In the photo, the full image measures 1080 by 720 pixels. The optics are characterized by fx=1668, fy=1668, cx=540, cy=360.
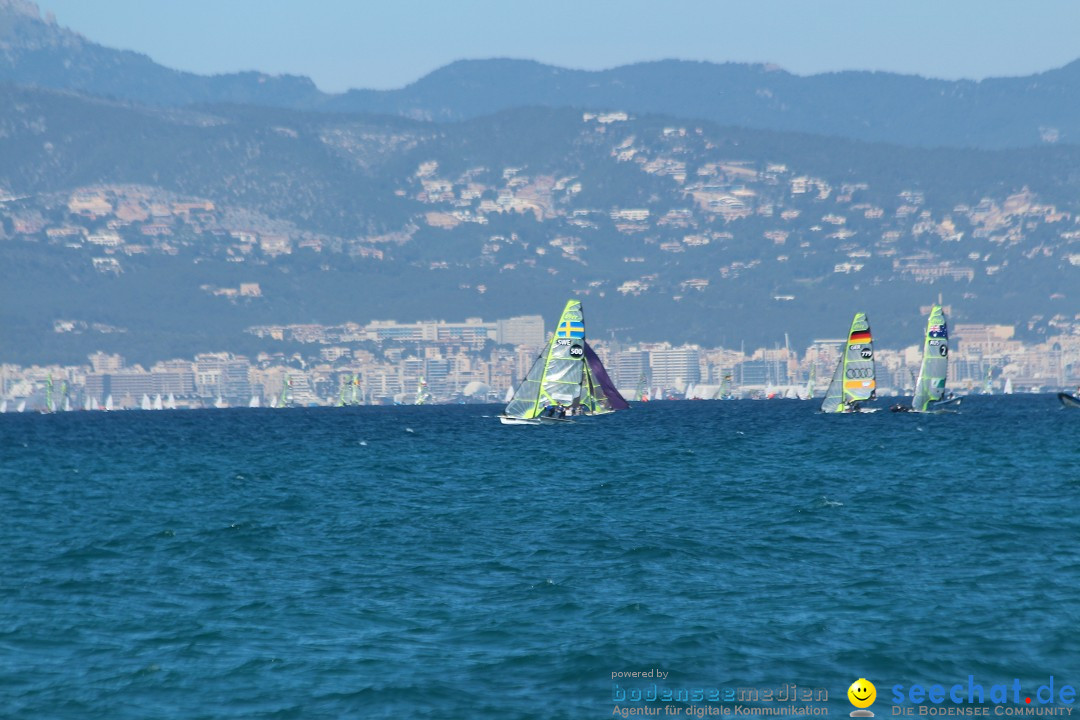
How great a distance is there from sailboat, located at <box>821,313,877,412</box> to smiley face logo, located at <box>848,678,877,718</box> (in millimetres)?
114678

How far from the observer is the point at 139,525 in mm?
58531

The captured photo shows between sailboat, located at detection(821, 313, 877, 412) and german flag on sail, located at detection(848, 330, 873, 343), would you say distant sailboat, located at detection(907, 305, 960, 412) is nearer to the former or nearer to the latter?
sailboat, located at detection(821, 313, 877, 412)

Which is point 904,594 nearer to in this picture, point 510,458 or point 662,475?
point 662,475

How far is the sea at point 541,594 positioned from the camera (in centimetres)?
3095

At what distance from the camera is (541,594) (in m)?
40.3

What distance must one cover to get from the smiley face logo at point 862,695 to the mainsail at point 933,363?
104349 millimetres

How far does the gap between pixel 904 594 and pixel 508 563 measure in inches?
454

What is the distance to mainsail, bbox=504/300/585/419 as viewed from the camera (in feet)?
416

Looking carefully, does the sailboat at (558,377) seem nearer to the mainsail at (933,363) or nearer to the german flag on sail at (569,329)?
the german flag on sail at (569,329)

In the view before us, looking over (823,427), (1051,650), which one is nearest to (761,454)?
(823,427)

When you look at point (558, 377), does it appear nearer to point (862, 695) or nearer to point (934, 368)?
point (934, 368)

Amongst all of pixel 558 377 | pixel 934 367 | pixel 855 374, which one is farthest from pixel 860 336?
pixel 558 377

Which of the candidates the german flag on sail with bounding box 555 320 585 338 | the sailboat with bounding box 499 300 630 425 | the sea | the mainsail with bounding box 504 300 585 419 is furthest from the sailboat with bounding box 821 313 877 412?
the sea

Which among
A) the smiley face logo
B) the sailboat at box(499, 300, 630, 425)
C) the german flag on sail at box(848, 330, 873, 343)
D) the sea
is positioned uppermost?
the german flag on sail at box(848, 330, 873, 343)
